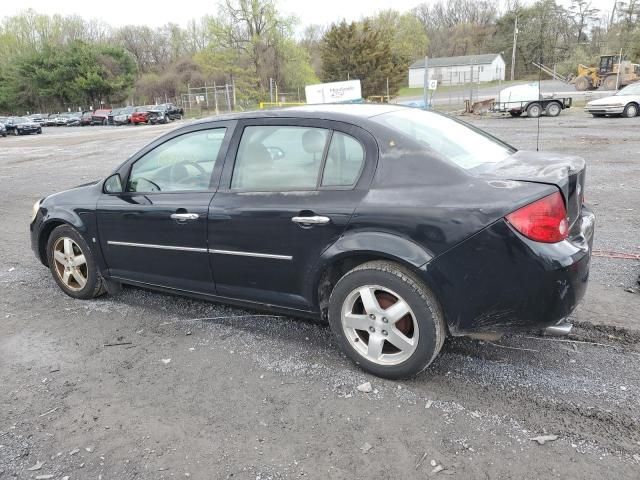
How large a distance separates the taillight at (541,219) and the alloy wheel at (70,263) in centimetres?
353

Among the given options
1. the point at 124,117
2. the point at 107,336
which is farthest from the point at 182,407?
the point at 124,117

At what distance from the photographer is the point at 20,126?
1484 inches

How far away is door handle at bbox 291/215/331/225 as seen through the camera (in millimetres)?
3156

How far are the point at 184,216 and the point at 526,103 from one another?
2510 cm

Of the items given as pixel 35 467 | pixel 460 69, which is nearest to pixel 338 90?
pixel 35 467

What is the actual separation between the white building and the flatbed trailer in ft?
163

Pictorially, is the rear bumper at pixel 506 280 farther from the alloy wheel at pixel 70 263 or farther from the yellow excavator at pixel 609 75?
the yellow excavator at pixel 609 75

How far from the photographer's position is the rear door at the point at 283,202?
10.4ft

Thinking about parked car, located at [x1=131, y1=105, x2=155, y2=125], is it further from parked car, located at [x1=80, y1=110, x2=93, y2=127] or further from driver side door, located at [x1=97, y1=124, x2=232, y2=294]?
driver side door, located at [x1=97, y1=124, x2=232, y2=294]

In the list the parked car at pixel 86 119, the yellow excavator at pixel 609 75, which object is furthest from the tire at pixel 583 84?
the parked car at pixel 86 119

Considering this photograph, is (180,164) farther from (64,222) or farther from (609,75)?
(609,75)

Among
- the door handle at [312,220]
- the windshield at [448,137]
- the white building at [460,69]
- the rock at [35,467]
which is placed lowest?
the rock at [35,467]

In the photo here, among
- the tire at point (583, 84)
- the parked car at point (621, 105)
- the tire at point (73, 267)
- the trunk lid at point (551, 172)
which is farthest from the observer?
the tire at point (583, 84)

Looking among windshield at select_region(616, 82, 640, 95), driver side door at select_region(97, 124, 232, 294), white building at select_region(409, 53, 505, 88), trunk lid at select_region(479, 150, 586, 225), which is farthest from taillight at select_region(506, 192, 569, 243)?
white building at select_region(409, 53, 505, 88)
